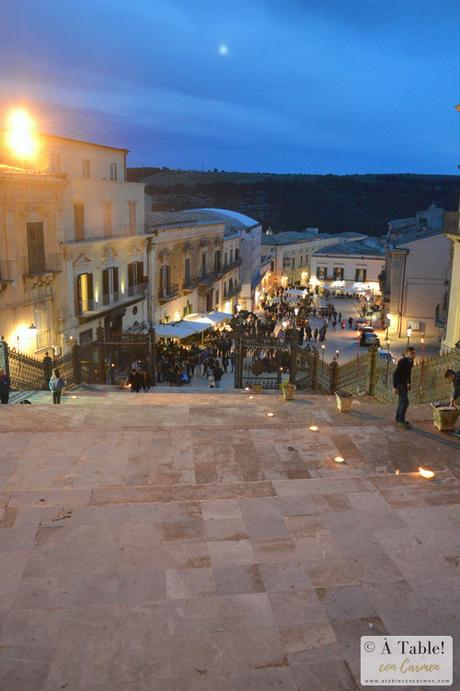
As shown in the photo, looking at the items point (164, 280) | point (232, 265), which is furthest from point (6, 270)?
point (232, 265)

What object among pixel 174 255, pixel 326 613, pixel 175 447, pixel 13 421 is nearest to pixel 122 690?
pixel 326 613

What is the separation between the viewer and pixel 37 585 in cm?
574

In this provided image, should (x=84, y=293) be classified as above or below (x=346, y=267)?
above

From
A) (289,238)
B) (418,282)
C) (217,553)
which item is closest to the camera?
(217,553)

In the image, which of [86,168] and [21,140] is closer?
[21,140]

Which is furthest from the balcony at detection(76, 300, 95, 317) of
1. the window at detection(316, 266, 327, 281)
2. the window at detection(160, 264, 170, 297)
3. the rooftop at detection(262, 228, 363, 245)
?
the rooftop at detection(262, 228, 363, 245)

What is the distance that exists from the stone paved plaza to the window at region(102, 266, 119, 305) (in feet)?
55.7

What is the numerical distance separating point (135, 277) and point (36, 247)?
8.39m

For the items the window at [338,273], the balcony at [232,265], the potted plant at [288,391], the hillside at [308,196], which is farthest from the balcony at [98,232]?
the hillside at [308,196]

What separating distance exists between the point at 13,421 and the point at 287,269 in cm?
5613

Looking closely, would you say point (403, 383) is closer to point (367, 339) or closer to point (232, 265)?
point (367, 339)

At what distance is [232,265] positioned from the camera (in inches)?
1769

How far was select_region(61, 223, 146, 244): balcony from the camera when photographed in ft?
76.8

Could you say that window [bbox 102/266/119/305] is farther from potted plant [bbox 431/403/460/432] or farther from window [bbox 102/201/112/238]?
potted plant [bbox 431/403/460/432]
